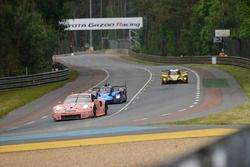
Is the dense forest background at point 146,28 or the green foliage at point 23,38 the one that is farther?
the dense forest background at point 146,28

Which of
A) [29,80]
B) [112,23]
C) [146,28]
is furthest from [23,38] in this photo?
[146,28]

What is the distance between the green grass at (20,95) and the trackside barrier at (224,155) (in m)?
26.7

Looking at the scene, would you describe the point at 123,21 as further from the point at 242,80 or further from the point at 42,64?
the point at 242,80

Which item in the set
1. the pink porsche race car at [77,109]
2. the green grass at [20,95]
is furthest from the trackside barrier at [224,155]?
the green grass at [20,95]

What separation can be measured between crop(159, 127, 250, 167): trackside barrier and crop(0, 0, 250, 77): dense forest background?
41.5 m

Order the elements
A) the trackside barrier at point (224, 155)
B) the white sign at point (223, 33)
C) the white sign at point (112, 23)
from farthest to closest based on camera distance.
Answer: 1. the white sign at point (112, 23)
2. the white sign at point (223, 33)
3. the trackside barrier at point (224, 155)

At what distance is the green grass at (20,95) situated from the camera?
3106 centimetres

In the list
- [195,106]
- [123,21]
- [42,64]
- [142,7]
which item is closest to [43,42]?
[42,64]

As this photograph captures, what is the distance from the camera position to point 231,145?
1901 mm

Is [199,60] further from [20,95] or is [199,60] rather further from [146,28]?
[146,28]

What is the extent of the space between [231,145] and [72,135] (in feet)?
45.8

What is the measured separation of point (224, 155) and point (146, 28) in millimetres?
128765

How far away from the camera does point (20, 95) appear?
36.2m

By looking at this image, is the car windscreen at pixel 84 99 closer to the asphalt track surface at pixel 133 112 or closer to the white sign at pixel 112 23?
the asphalt track surface at pixel 133 112
